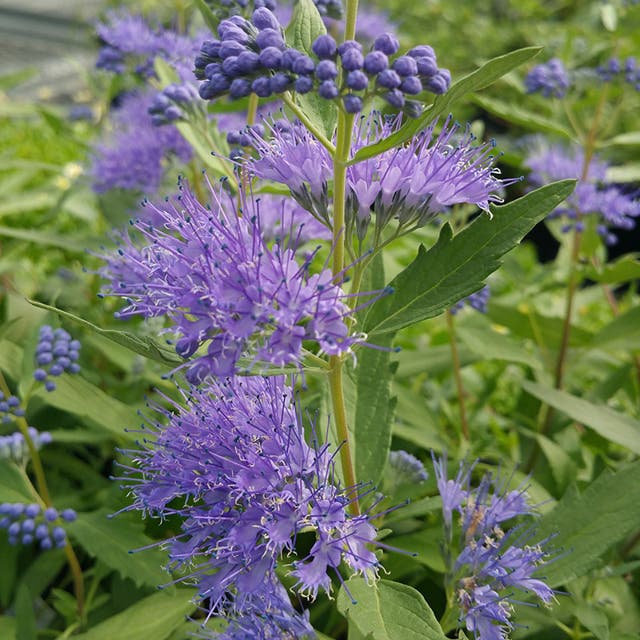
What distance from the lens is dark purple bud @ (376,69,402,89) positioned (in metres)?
0.81

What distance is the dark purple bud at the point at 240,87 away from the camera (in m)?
0.84

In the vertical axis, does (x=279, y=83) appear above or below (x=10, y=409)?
above

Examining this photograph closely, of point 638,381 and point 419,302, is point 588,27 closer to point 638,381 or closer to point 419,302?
point 638,381

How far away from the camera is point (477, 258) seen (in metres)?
0.87

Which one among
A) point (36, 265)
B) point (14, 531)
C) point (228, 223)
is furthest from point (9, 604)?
point (36, 265)

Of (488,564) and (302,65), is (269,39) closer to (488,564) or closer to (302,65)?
(302,65)

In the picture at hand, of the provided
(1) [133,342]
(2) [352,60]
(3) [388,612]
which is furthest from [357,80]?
(3) [388,612]

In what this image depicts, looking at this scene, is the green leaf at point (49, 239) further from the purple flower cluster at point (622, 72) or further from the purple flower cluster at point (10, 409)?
the purple flower cluster at point (622, 72)

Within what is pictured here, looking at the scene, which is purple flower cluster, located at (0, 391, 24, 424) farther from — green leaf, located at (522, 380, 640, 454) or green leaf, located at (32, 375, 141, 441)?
green leaf, located at (522, 380, 640, 454)

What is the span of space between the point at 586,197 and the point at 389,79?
1.16 metres

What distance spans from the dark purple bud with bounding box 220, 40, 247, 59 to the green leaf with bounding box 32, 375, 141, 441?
0.70 metres

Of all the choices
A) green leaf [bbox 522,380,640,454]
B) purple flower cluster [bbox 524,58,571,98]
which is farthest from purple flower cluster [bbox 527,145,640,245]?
green leaf [bbox 522,380,640,454]

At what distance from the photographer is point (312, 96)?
943 millimetres

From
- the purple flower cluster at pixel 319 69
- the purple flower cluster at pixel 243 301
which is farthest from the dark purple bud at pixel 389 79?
the purple flower cluster at pixel 243 301
